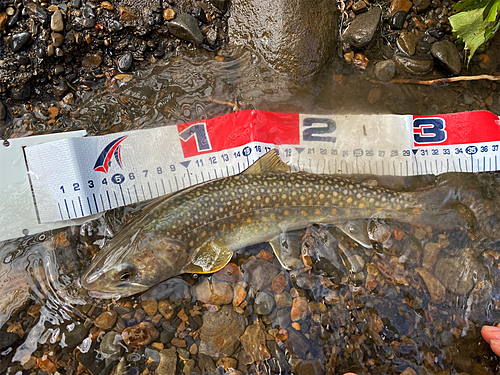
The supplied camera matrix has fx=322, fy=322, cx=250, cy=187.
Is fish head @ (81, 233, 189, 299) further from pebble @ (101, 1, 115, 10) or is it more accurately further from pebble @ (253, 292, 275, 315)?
pebble @ (101, 1, 115, 10)

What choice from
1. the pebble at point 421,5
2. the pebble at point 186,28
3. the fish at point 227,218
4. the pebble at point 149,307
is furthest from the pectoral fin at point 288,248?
the pebble at point 421,5

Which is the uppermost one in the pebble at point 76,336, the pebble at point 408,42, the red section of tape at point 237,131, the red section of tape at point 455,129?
the pebble at point 408,42

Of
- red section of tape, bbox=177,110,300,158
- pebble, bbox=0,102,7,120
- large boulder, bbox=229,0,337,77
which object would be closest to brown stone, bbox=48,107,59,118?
pebble, bbox=0,102,7,120

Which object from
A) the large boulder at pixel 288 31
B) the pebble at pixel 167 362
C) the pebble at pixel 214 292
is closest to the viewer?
the pebble at pixel 167 362

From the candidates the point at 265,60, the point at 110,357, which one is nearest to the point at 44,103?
the point at 265,60

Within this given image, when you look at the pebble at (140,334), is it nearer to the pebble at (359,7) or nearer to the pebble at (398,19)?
the pebble at (359,7)

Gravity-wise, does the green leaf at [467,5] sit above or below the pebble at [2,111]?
above
